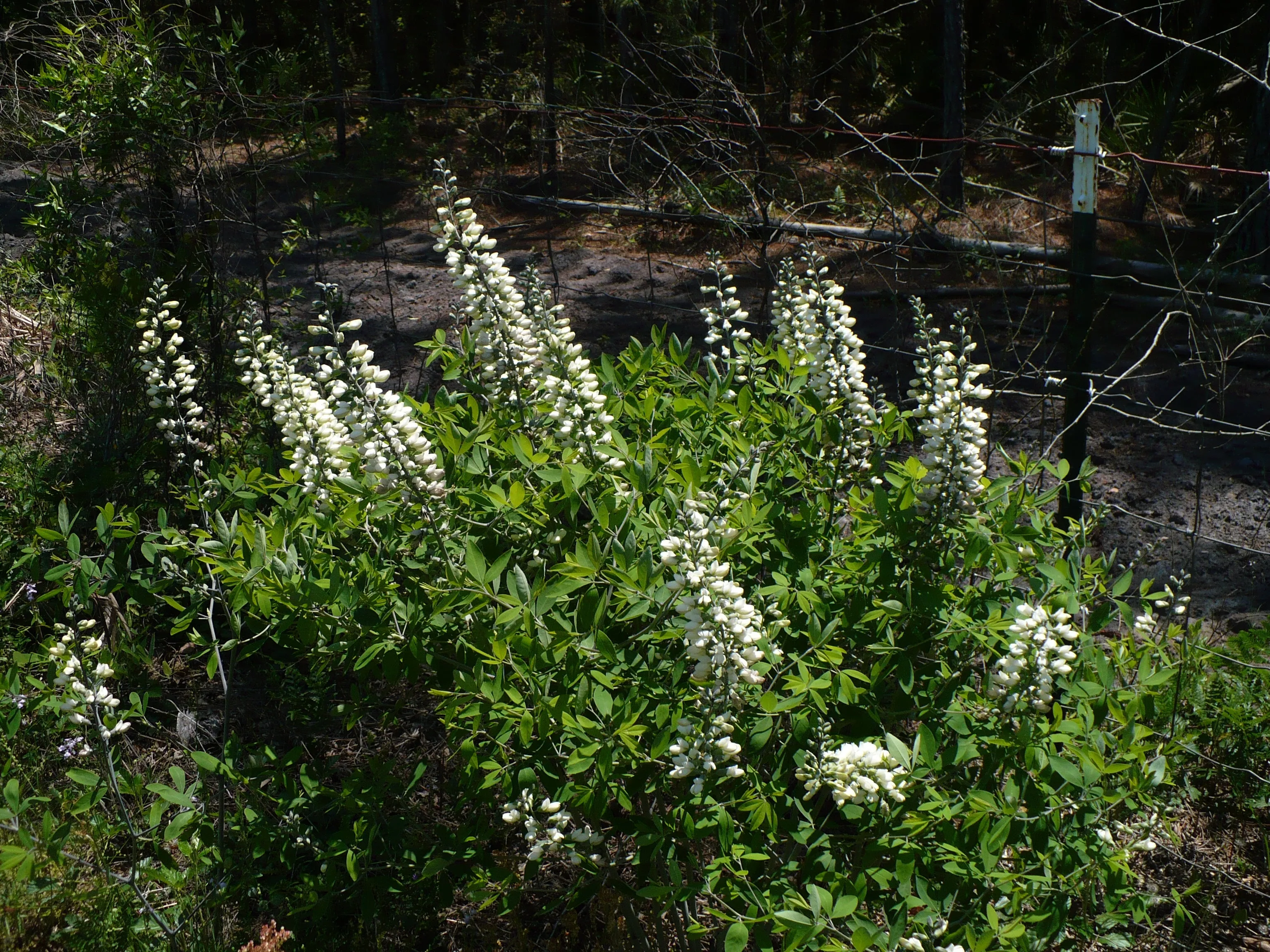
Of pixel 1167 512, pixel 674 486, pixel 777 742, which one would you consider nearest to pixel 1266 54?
pixel 1167 512

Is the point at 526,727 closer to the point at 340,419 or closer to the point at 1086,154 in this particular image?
the point at 340,419

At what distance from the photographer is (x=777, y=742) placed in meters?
2.48

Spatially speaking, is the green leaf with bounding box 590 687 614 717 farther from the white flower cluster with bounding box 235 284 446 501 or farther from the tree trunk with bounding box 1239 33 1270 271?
the tree trunk with bounding box 1239 33 1270 271

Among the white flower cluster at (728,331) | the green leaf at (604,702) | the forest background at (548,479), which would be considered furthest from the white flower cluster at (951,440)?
the green leaf at (604,702)

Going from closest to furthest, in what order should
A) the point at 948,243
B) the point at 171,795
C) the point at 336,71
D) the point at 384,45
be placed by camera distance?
the point at 171,795
the point at 948,243
the point at 336,71
the point at 384,45

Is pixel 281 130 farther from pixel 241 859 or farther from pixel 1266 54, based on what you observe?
pixel 1266 54

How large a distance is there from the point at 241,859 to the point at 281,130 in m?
4.03

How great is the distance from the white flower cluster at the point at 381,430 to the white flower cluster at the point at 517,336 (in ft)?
1.05

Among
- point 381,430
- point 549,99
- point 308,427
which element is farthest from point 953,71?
point 381,430

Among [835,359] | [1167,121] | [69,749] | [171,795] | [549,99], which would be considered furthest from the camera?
[549,99]

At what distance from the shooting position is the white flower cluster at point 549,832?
2.37 meters

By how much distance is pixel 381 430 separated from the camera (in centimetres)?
237

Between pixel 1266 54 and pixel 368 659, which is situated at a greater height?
pixel 1266 54

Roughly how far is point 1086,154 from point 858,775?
2671 millimetres
